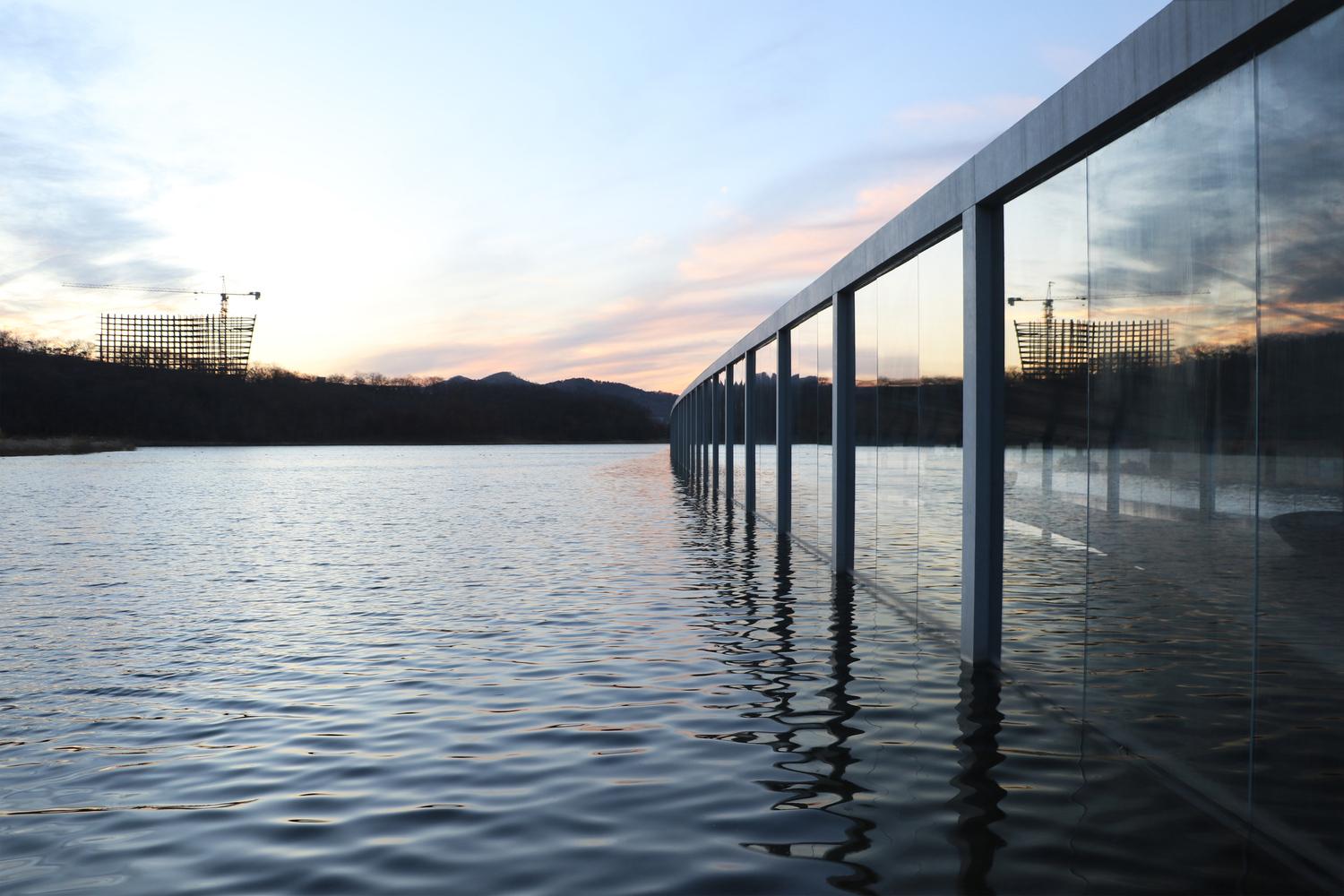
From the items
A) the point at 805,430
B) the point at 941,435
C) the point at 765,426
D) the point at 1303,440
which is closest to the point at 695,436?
the point at 765,426

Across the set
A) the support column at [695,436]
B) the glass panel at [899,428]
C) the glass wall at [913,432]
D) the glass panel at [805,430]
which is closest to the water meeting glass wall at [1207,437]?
the glass wall at [913,432]

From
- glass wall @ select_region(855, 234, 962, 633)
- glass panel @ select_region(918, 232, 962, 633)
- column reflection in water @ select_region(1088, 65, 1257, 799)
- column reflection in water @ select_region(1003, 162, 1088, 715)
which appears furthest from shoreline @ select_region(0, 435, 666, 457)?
column reflection in water @ select_region(1088, 65, 1257, 799)

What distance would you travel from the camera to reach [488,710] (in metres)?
7.00

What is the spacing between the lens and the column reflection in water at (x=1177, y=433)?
4891 millimetres

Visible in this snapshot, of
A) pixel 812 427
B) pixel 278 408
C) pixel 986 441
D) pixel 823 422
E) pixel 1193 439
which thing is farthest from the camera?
pixel 278 408

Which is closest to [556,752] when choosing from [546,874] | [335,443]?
[546,874]

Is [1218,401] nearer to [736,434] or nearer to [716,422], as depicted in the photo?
[736,434]

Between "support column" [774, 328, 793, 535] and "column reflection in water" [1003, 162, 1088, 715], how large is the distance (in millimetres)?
10137

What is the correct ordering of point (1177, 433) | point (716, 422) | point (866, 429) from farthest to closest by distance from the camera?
point (716, 422)
point (866, 429)
point (1177, 433)

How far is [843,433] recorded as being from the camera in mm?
13398

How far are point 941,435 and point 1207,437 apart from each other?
426cm

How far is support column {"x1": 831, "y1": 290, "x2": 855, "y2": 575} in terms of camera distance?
13.3 meters

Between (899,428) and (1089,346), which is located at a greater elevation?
(1089,346)

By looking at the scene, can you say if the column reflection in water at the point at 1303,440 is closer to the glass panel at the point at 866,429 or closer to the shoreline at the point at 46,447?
the glass panel at the point at 866,429
